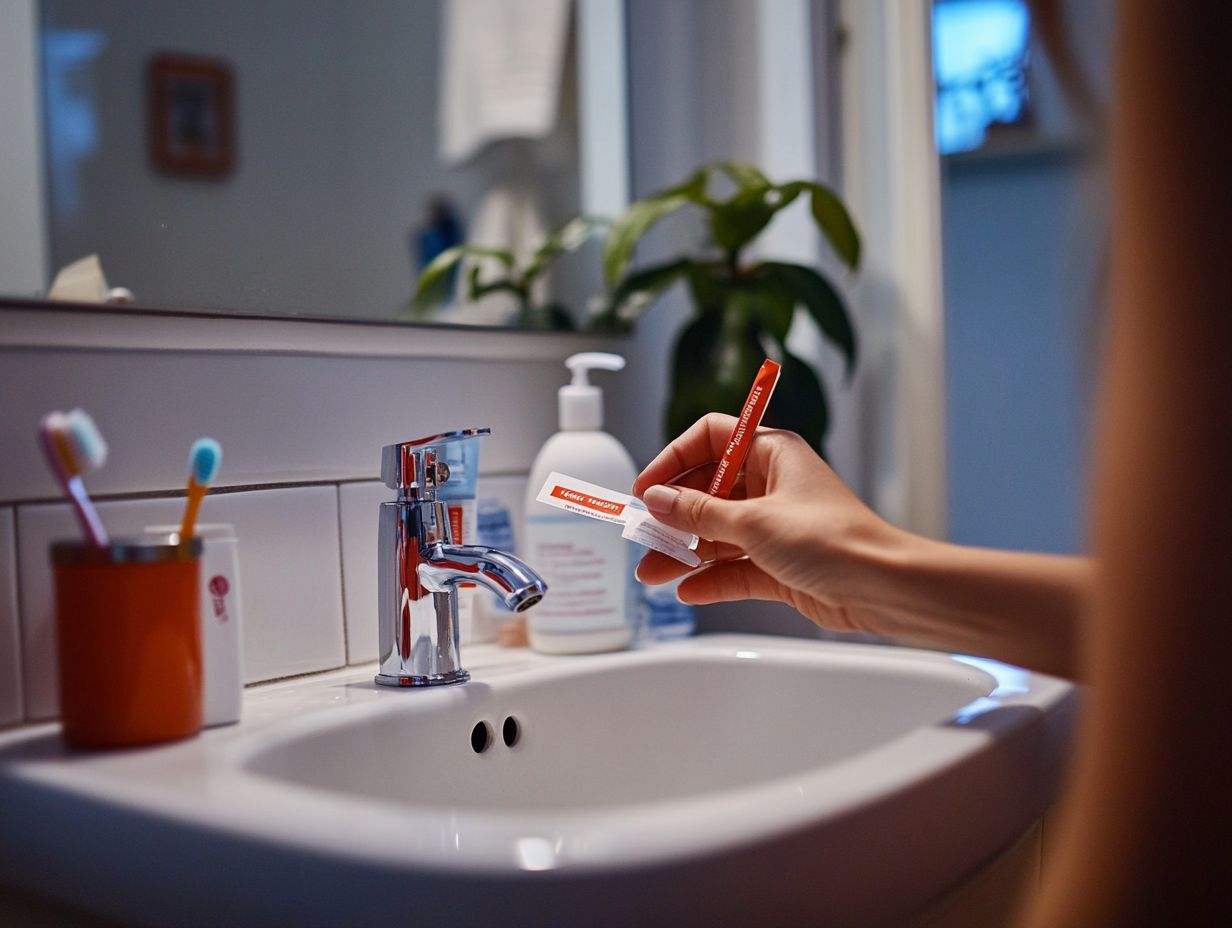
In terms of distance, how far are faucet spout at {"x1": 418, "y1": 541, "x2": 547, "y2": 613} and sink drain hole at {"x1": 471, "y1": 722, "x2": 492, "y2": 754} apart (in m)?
0.08

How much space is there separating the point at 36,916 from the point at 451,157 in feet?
2.05

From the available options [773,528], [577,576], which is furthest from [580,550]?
[773,528]

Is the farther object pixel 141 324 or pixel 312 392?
pixel 312 392

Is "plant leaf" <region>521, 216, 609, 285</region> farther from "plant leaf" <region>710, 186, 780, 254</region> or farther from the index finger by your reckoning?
the index finger

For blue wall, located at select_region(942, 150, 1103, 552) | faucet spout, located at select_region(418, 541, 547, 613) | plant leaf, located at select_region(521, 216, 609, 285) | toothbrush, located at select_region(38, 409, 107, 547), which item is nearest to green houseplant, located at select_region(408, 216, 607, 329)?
plant leaf, located at select_region(521, 216, 609, 285)

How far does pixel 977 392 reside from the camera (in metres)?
2.96

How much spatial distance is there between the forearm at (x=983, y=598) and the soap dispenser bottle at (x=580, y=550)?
26 cm

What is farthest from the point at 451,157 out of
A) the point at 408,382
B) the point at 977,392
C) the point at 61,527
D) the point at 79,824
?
the point at 977,392

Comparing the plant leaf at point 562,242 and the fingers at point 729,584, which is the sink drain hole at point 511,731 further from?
the plant leaf at point 562,242

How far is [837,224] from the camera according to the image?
39.0 inches

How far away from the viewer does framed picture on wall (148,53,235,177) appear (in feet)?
2.37

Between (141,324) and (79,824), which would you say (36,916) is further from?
(141,324)

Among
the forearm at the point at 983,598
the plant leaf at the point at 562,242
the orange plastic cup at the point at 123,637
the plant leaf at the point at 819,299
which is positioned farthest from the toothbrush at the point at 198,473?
the plant leaf at the point at 819,299

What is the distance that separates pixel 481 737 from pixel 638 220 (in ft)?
1.56
